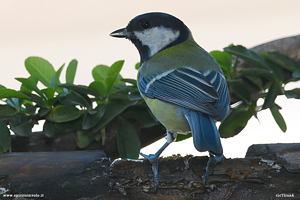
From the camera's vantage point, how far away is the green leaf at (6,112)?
141cm

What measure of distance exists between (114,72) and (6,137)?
49cm

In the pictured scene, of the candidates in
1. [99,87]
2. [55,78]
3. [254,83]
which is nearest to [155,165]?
[99,87]

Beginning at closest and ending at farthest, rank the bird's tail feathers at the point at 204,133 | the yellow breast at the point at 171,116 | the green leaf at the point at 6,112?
the bird's tail feathers at the point at 204,133
the yellow breast at the point at 171,116
the green leaf at the point at 6,112

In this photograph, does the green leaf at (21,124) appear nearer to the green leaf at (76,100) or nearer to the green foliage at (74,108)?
the green foliage at (74,108)

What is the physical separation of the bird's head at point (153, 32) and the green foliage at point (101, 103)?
0.73 feet

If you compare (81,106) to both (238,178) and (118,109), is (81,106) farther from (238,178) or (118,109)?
(238,178)

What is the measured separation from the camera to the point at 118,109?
4.80ft

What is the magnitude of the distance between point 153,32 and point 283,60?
0.85 metres

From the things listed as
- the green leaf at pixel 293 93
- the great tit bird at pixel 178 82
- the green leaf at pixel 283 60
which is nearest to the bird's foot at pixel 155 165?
the great tit bird at pixel 178 82

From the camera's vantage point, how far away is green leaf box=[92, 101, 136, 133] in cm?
143

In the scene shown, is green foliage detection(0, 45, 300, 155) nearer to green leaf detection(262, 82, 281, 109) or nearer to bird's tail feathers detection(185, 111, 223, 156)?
green leaf detection(262, 82, 281, 109)

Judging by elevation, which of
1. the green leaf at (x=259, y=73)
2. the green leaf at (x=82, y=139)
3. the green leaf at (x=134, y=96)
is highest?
the green leaf at (x=259, y=73)

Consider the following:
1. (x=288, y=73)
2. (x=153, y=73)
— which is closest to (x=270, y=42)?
(x=288, y=73)

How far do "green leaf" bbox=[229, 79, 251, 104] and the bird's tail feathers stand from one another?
64cm
